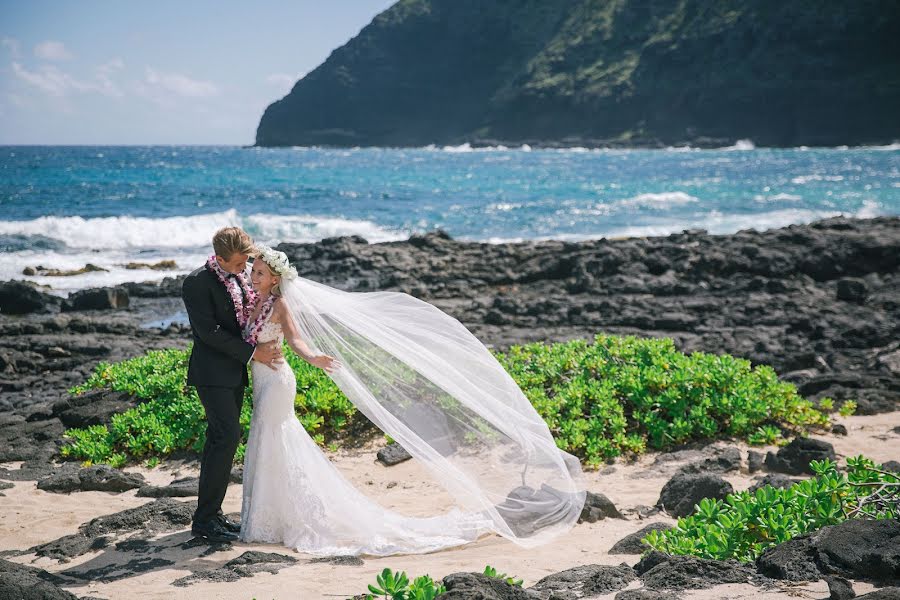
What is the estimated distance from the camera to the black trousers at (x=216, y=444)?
19.6 feet

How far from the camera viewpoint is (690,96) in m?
123

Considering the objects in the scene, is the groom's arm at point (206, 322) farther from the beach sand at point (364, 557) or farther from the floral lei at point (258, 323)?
the beach sand at point (364, 557)

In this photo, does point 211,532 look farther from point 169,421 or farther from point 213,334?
point 169,421

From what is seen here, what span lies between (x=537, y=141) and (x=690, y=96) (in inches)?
1060

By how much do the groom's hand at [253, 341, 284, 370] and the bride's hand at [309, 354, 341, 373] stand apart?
0.30m

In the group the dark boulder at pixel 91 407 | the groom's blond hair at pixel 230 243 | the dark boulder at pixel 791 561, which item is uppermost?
the groom's blond hair at pixel 230 243

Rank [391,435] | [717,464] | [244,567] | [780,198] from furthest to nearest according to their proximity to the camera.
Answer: [780,198]
[717,464]
[391,435]
[244,567]

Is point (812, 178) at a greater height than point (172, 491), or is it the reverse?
point (812, 178)

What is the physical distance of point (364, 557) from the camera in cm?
589

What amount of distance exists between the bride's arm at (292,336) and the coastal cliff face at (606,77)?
392 feet

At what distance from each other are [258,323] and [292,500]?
1.34m

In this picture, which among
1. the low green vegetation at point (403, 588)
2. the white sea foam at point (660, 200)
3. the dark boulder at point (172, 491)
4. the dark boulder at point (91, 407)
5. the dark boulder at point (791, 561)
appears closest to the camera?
the low green vegetation at point (403, 588)

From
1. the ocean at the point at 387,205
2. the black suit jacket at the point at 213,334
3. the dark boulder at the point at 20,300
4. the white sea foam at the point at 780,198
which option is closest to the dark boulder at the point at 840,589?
the black suit jacket at the point at 213,334

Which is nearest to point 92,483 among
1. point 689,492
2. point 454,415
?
point 454,415
